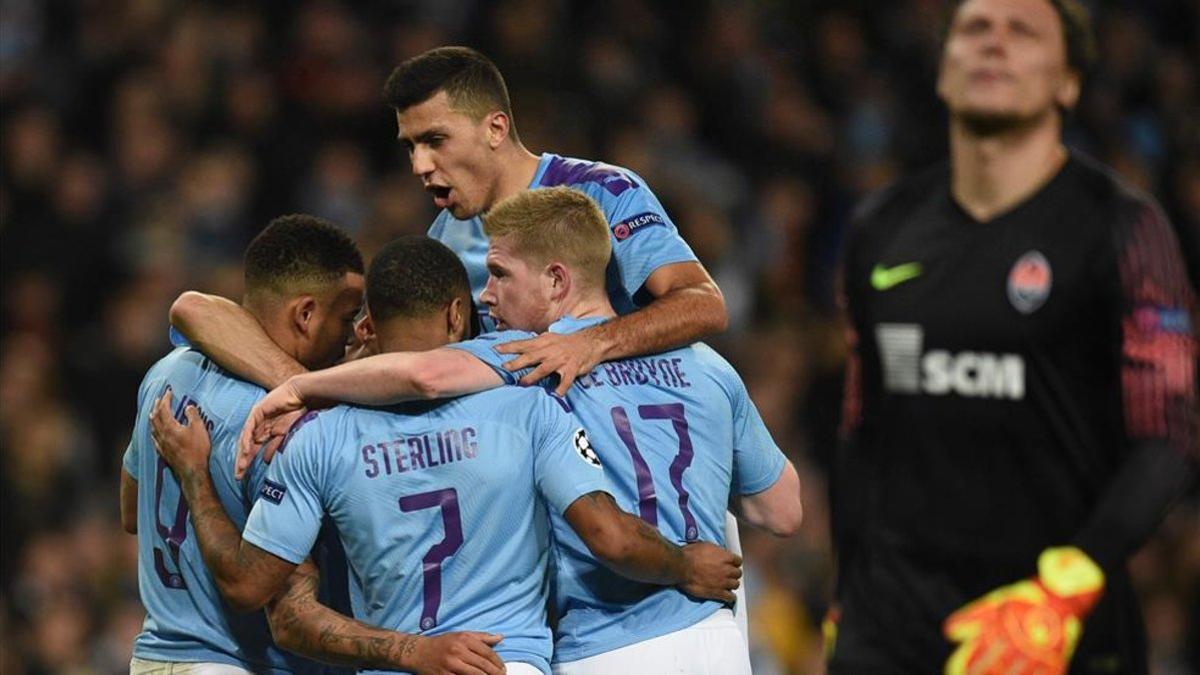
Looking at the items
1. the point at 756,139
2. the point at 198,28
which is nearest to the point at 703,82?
the point at 756,139

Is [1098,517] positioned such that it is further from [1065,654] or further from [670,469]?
[670,469]

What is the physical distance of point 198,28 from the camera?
1159 centimetres

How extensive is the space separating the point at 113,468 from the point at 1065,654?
752 cm

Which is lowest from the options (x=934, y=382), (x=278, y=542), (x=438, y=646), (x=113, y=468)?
(x=113, y=468)

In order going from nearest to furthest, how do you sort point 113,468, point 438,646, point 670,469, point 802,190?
point 438,646 → point 670,469 → point 113,468 → point 802,190

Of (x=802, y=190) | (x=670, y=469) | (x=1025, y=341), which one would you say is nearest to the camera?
(x=1025, y=341)

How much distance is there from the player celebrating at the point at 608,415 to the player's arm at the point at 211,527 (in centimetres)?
26

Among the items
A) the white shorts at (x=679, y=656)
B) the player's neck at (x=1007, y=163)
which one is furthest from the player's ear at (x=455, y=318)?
the player's neck at (x=1007, y=163)

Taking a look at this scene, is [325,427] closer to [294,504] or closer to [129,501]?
[294,504]

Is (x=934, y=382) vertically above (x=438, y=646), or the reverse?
(x=934, y=382)

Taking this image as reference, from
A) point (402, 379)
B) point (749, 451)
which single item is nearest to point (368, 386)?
point (402, 379)

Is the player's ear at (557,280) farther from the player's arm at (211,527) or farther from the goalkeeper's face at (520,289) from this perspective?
the player's arm at (211,527)

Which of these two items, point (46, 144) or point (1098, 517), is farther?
point (46, 144)

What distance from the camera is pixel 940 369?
155 inches
